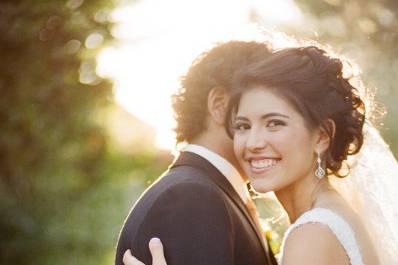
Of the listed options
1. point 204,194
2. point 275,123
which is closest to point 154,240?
point 204,194

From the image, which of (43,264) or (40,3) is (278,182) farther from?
(43,264)

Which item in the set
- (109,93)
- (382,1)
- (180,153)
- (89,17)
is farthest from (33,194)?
(180,153)

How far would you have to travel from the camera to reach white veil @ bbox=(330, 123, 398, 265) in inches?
180

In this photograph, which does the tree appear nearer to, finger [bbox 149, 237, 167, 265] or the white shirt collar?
the white shirt collar

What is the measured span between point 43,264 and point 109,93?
2.19 meters

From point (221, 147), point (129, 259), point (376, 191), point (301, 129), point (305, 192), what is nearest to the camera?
point (129, 259)

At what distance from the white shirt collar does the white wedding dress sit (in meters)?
0.46

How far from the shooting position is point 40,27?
28.6 ft

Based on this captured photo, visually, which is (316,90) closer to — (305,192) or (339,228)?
(305,192)

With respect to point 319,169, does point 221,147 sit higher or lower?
higher

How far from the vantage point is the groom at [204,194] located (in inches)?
156

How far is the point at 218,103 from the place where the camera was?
4578 millimetres

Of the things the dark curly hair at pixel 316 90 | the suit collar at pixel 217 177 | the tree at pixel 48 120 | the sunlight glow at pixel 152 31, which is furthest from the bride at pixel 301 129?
the tree at pixel 48 120

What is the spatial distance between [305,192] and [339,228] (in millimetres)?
362
